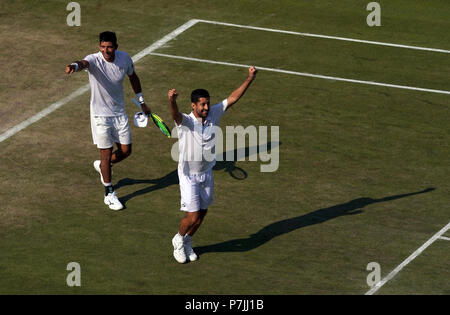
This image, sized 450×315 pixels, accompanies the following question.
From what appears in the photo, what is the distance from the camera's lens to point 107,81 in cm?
1747

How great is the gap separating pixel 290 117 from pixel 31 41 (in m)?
7.23

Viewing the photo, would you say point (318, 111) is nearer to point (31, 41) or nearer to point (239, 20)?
point (239, 20)

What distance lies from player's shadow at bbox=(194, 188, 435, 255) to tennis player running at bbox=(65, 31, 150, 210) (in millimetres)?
2171

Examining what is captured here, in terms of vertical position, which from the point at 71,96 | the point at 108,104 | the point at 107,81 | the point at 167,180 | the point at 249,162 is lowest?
the point at 167,180

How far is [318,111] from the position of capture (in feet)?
70.4

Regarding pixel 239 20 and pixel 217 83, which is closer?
pixel 217 83

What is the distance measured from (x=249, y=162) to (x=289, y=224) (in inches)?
99.5

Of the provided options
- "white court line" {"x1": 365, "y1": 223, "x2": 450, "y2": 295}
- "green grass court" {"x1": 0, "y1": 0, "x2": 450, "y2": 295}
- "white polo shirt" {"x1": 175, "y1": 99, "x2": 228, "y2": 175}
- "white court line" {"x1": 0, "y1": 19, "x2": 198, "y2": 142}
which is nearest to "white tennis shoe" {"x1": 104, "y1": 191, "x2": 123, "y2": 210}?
"green grass court" {"x1": 0, "y1": 0, "x2": 450, "y2": 295}

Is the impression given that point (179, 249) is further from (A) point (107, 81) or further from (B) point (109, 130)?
(A) point (107, 81)

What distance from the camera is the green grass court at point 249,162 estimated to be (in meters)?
15.7

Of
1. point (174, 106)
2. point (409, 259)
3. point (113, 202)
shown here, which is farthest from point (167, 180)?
point (409, 259)

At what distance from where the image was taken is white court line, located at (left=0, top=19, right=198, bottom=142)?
20531 millimetres
